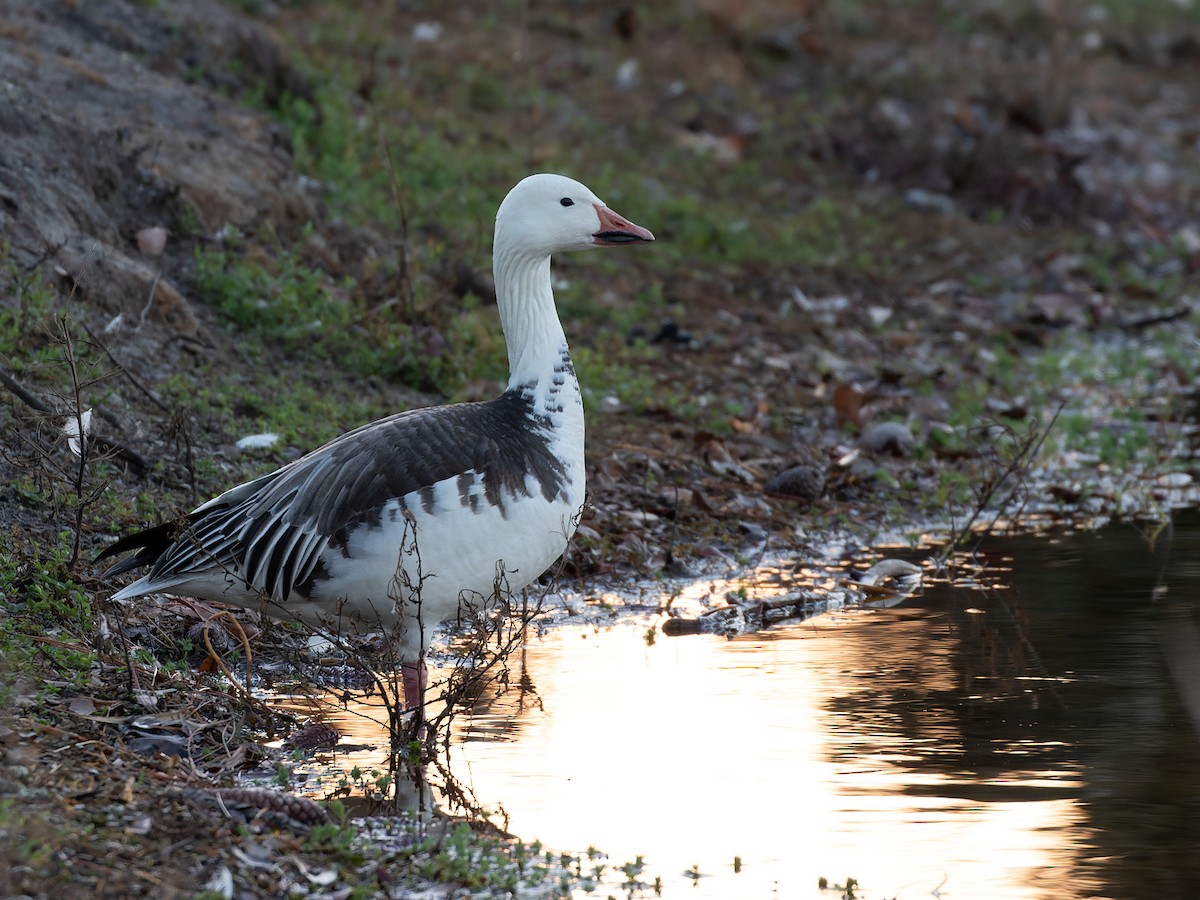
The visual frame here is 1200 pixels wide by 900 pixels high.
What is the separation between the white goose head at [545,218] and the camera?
6172 mm

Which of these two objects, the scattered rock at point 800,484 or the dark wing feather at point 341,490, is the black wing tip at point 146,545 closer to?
the dark wing feather at point 341,490

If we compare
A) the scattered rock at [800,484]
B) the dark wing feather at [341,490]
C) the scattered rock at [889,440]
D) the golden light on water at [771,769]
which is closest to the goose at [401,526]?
the dark wing feather at [341,490]

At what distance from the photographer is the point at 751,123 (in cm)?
1578

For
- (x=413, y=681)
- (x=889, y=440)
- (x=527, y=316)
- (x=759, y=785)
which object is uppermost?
(x=889, y=440)

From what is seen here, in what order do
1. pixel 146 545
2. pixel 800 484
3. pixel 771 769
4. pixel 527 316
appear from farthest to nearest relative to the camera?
pixel 800 484, pixel 527 316, pixel 146 545, pixel 771 769

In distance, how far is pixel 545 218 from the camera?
618 centimetres

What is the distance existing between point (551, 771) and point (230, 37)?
8128 millimetres

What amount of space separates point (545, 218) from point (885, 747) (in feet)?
7.62

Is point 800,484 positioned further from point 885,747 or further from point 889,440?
point 885,747

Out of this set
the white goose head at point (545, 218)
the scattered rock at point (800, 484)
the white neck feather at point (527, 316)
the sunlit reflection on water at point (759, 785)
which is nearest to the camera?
the sunlit reflection on water at point (759, 785)

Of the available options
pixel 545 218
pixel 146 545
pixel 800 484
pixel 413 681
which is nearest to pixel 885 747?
pixel 413 681

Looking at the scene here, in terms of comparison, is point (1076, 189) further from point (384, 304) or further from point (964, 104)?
point (384, 304)

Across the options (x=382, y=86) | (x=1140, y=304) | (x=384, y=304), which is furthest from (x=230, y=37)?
(x=1140, y=304)

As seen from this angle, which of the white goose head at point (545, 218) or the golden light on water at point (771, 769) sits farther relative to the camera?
the white goose head at point (545, 218)
